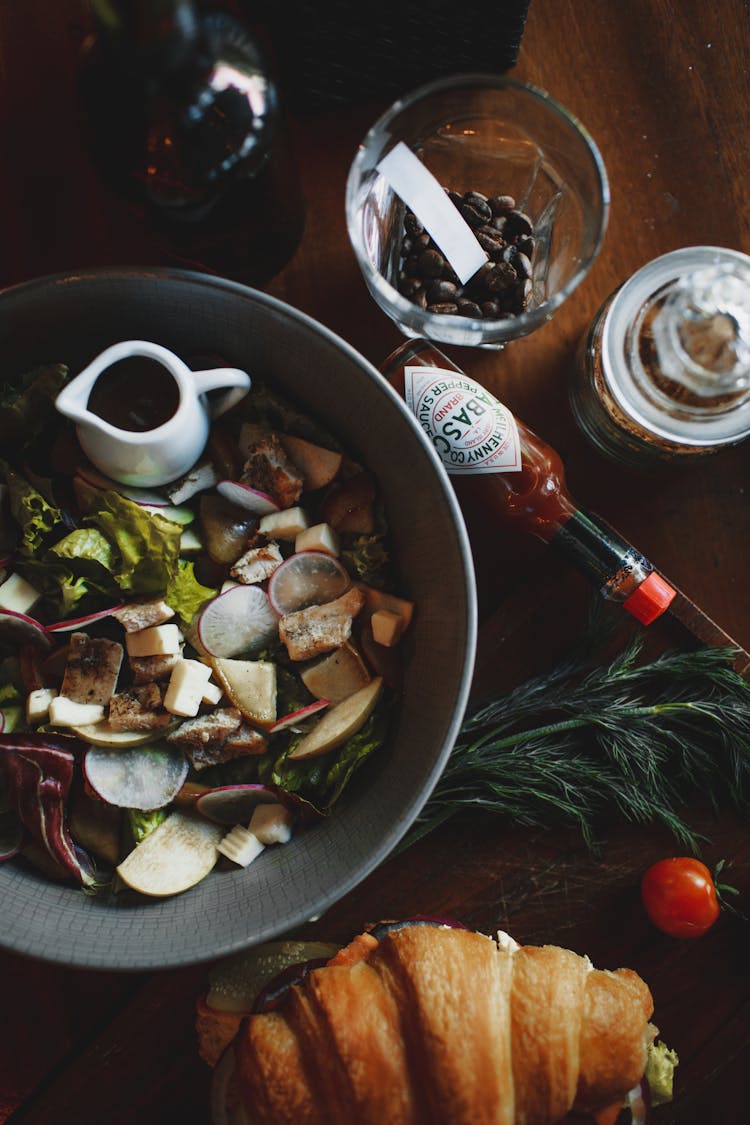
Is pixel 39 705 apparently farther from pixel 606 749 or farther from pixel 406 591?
pixel 606 749

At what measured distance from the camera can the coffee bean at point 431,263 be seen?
3.89ft

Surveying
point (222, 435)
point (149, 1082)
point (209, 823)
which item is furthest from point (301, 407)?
point (149, 1082)

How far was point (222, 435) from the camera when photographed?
1190 mm

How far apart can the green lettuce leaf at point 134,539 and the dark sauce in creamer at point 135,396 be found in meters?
0.10

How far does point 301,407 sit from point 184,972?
794 millimetres

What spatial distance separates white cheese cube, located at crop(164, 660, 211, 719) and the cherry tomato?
0.67 meters

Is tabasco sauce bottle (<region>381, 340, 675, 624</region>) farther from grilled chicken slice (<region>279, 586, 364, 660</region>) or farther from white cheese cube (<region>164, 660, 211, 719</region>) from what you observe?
white cheese cube (<region>164, 660, 211, 719</region>)

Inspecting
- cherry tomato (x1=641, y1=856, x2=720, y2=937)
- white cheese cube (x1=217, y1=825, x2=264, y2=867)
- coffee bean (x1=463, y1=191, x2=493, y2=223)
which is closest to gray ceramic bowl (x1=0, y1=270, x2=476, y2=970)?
white cheese cube (x1=217, y1=825, x2=264, y2=867)

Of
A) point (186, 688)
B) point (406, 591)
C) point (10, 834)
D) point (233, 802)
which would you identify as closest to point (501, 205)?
point (406, 591)

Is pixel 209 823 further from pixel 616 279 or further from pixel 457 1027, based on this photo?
pixel 616 279

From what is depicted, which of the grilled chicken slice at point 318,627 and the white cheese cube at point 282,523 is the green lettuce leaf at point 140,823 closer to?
the grilled chicken slice at point 318,627

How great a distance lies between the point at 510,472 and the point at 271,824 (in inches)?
21.8

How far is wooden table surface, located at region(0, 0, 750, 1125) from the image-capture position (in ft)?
4.11

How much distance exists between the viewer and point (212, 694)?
1126 mm
